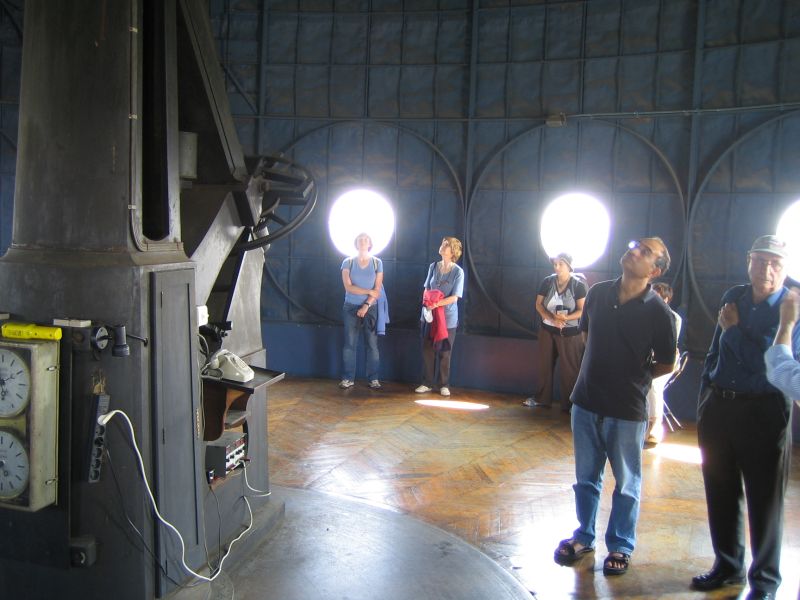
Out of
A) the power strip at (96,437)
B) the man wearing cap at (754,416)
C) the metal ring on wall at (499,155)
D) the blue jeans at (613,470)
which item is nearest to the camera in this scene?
the power strip at (96,437)

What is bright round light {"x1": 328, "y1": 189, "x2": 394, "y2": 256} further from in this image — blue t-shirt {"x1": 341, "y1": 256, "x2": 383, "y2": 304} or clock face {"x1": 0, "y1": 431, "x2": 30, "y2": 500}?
clock face {"x1": 0, "y1": 431, "x2": 30, "y2": 500}

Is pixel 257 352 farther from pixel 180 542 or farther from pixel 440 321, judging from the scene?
pixel 440 321

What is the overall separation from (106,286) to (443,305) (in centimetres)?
530

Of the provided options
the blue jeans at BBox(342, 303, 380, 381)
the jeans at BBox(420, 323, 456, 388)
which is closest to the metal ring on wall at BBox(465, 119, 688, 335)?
the jeans at BBox(420, 323, 456, 388)

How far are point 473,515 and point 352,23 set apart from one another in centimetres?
640

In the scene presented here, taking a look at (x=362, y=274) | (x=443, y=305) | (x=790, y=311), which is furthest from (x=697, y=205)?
(x=790, y=311)

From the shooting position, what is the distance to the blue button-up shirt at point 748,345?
12.3 ft

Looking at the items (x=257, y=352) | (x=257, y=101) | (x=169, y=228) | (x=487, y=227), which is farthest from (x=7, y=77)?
(x=169, y=228)

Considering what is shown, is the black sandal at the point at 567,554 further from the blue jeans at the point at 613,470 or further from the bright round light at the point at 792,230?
the bright round light at the point at 792,230

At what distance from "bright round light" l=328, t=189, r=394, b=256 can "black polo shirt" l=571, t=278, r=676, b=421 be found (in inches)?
208

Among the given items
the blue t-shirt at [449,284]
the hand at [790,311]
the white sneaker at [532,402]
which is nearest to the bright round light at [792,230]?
the white sneaker at [532,402]

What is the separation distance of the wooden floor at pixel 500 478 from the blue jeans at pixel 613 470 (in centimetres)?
21

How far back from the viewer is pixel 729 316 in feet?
12.7

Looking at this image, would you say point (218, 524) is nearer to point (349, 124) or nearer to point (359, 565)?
point (359, 565)
